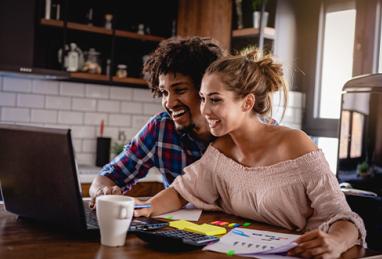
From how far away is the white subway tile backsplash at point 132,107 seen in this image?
13.7ft

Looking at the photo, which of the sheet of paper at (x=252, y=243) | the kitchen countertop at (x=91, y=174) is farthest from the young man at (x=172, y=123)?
the kitchen countertop at (x=91, y=174)

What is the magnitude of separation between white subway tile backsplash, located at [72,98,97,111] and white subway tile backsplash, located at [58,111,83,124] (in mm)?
45

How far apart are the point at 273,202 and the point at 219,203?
24 cm

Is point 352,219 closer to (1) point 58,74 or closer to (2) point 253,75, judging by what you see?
(2) point 253,75

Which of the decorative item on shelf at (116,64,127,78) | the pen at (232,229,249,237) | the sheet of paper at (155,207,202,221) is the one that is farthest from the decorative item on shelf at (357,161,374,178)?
the decorative item on shelf at (116,64,127,78)

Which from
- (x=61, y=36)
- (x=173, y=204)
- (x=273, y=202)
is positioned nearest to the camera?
(x=273, y=202)

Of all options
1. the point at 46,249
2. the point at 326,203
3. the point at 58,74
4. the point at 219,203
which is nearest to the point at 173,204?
the point at 219,203

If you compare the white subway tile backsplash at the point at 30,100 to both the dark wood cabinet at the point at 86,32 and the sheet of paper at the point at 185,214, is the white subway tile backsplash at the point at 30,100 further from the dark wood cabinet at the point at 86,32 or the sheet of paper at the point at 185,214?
the sheet of paper at the point at 185,214

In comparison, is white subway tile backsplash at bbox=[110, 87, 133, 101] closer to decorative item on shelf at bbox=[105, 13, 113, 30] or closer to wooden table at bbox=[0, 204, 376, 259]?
decorative item on shelf at bbox=[105, 13, 113, 30]

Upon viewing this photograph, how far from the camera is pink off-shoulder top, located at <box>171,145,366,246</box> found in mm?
1507

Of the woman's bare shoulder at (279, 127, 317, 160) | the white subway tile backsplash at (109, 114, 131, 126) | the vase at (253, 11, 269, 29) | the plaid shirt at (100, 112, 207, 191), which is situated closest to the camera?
the woman's bare shoulder at (279, 127, 317, 160)

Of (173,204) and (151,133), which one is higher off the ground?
(151,133)

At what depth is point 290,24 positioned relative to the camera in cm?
372

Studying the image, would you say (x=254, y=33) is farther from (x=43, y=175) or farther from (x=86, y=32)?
(x=43, y=175)
